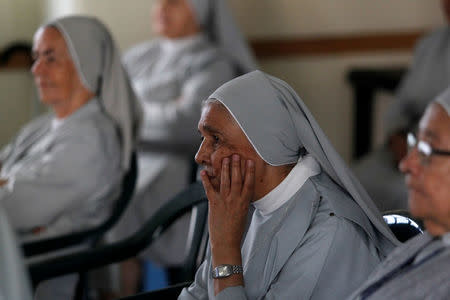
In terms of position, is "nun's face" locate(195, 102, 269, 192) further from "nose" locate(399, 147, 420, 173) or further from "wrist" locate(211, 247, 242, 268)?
"nose" locate(399, 147, 420, 173)

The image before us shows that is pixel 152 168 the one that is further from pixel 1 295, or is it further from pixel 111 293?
pixel 1 295

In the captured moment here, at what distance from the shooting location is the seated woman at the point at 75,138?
2.92 metres

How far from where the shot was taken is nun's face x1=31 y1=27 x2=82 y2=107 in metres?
3.10

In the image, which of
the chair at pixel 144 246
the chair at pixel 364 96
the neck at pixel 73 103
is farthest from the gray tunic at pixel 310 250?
the chair at pixel 364 96

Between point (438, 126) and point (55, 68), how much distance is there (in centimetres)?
202

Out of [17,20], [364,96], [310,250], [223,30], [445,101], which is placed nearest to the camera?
[445,101]

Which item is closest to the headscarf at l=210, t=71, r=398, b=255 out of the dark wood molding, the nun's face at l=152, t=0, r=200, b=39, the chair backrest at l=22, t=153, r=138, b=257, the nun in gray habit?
the nun in gray habit

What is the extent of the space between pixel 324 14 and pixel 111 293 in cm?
232

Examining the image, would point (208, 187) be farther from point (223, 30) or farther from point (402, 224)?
point (223, 30)

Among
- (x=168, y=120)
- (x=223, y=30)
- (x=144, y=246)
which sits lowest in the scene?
(x=168, y=120)

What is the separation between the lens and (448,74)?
4070mm

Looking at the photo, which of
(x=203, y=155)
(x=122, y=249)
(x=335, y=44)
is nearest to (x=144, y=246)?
(x=122, y=249)

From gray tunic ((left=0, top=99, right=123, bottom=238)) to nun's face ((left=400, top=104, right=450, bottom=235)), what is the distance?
1735 mm

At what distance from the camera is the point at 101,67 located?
10.3ft
